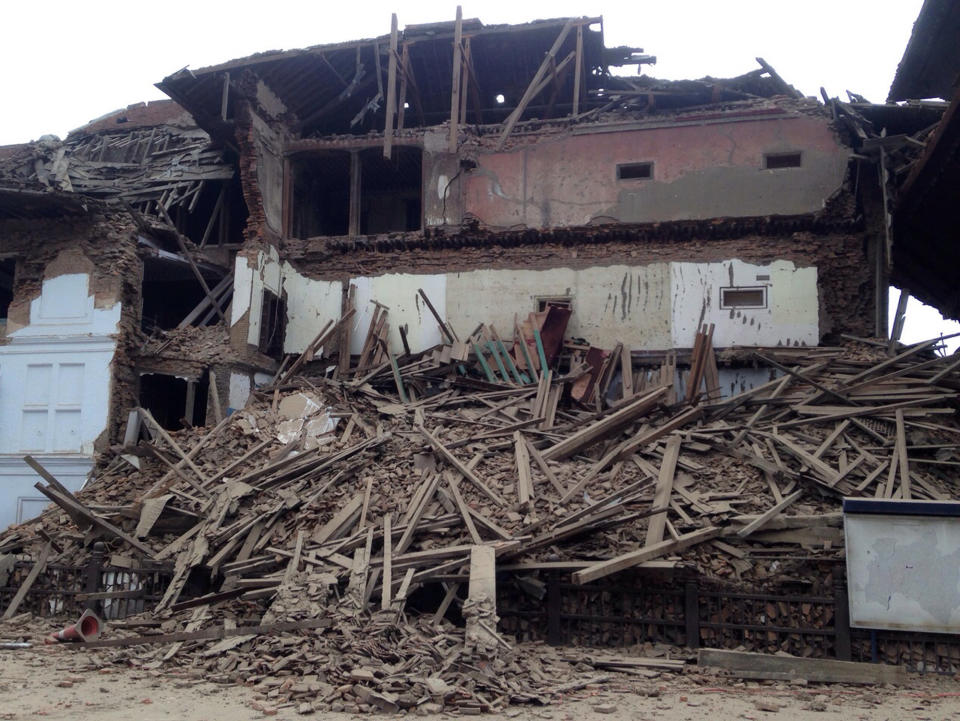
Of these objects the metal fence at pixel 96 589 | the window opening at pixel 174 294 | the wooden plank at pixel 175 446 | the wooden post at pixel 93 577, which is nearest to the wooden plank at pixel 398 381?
the wooden plank at pixel 175 446

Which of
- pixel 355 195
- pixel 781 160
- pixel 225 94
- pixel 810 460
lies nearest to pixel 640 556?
pixel 810 460

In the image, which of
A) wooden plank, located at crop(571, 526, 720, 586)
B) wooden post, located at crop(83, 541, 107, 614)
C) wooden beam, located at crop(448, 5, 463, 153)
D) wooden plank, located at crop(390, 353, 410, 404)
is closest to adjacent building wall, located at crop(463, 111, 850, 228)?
wooden beam, located at crop(448, 5, 463, 153)

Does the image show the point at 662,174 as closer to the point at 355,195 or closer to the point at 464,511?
the point at 355,195

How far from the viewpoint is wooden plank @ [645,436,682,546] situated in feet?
34.0

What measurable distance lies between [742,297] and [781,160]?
3077 millimetres

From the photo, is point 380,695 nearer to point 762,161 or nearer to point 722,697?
point 722,697

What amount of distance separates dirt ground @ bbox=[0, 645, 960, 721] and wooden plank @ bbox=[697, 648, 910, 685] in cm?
11

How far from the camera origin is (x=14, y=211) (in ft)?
57.0

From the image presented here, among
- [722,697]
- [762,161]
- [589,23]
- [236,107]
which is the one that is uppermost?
[589,23]

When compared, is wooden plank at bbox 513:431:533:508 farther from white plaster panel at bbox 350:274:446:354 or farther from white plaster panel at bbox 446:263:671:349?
Result: white plaster panel at bbox 350:274:446:354

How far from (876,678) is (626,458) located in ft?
14.6

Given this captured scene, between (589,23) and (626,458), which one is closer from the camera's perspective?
(626,458)

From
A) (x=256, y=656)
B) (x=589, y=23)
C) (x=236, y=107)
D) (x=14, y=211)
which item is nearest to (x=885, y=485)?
(x=256, y=656)

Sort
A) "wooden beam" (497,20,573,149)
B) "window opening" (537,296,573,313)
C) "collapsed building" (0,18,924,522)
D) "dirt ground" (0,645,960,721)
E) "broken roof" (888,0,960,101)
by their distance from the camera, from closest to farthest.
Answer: "dirt ground" (0,645,960,721) → "broken roof" (888,0,960,101) → "collapsed building" (0,18,924,522) → "window opening" (537,296,573,313) → "wooden beam" (497,20,573,149)
